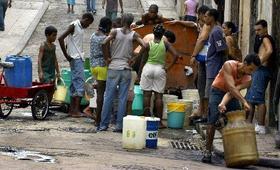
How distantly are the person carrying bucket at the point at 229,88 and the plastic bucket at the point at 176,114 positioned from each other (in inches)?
126

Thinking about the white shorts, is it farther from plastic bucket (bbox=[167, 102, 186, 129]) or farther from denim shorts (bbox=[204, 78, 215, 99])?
denim shorts (bbox=[204, 78, 215, 99])

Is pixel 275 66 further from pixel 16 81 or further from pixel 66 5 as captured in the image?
pixel 66 5

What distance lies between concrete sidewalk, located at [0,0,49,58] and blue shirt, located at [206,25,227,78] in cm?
1054

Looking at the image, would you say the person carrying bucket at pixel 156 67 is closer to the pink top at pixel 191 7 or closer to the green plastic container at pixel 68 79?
the green plastic container at pixel 68 79

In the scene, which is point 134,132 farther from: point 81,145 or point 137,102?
point 137,102

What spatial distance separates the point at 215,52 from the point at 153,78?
1337mm

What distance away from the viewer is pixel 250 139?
449 inches

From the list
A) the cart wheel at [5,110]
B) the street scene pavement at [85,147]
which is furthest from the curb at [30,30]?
the cart wheel at [5,110]

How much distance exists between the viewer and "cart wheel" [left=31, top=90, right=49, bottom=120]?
14.9 metres

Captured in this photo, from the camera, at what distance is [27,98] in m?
14.8

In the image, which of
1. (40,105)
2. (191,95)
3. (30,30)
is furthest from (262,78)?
(30,30)

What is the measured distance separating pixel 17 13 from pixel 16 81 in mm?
15812

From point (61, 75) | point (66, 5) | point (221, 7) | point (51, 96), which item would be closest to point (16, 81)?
point (51, 96)

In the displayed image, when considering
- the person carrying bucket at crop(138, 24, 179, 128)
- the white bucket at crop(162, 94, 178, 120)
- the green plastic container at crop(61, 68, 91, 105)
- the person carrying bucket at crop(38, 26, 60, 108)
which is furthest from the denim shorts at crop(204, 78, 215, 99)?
the person carrying bucket at crop(38, 26, 60, 108)
